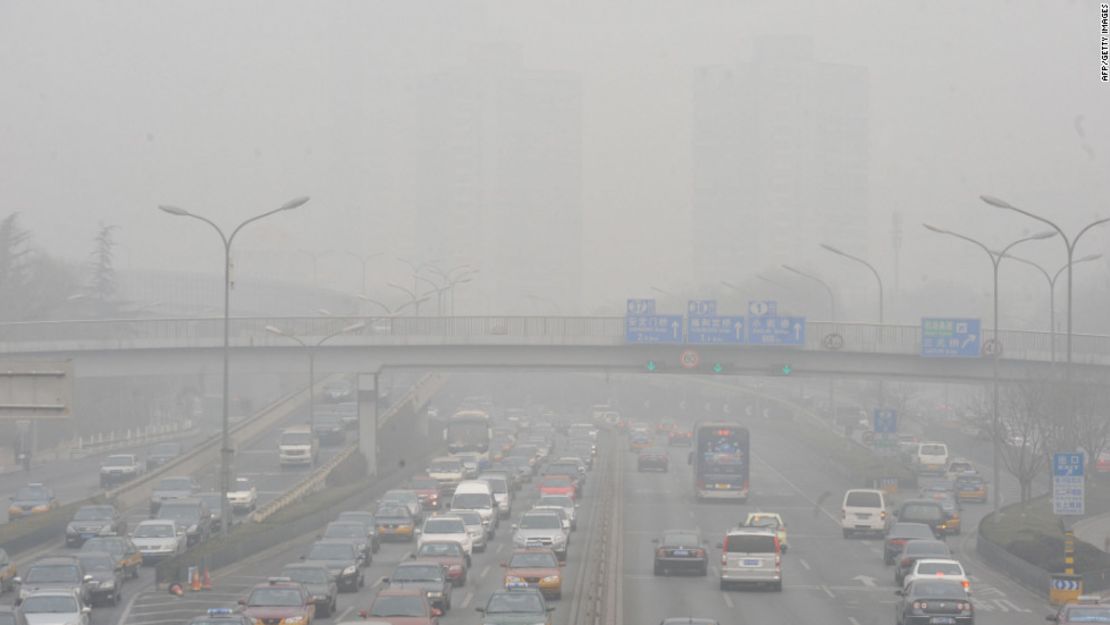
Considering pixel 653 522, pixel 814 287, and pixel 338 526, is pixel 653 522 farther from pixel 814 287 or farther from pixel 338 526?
pixel 814 287

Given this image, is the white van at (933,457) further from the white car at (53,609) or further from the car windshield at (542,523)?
the white car at (53,609)

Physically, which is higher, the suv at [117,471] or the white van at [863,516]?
the white van at [863,516]

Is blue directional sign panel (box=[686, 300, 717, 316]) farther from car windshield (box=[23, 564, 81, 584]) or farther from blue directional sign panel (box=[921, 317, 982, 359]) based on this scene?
car windshield (box=[23, 564, 81, 584])

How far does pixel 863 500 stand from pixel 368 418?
30.2 m

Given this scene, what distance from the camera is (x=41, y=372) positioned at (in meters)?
26.5

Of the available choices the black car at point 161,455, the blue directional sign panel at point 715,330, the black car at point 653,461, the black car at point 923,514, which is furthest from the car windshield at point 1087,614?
the black car at point 653,461

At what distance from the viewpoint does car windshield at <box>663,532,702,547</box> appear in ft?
136

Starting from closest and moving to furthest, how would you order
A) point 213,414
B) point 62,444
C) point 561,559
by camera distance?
point 561,559, point 62,444, point 213,414

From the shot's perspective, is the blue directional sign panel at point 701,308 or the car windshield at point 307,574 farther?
the blue directional sign panel at point 701,308

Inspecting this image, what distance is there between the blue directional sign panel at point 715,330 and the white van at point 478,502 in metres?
17.5

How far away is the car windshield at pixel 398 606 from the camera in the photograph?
27.6 m

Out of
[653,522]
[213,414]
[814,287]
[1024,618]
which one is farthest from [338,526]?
[814,287]

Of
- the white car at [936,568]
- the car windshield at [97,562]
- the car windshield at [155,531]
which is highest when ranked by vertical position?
the white car at [936,568]

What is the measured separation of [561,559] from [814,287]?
158 meters
